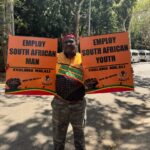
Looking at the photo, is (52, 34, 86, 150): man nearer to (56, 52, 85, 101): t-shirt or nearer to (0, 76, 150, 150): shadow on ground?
(56, 52, 85, 101): t-shirt

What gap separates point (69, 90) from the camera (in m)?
5.00

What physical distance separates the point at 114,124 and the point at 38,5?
19.4 metres

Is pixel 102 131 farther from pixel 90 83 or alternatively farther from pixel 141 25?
pixel 141 25

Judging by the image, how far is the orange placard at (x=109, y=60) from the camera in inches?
213

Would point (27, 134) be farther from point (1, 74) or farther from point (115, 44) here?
point (1, 74)

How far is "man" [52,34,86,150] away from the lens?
5.03 metres

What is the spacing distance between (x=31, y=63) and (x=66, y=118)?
39.4 inches

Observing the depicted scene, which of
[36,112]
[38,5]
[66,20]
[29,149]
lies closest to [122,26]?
[66,20]

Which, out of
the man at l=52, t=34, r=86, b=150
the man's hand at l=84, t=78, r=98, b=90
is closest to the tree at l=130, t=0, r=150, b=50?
the man's hand at l=84, t=78, r=98, b=90

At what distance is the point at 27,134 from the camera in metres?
7.44

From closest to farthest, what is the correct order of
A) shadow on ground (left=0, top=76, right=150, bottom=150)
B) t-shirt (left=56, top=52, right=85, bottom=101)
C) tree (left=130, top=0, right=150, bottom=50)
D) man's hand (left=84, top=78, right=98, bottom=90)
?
t-shirt (left=56, top=52, right=85, bottom=101) → man's hand (left=84, top=78, right=98, bottom=90) → shadow on ground (left=0, top=76, right=150, bottom=150) → tree (left=130, top=0, right=150, bottom=50)

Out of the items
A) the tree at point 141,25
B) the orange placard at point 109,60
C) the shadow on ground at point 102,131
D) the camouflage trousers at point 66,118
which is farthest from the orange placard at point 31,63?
the tree at point 141,25

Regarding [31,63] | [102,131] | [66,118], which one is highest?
[31,63]

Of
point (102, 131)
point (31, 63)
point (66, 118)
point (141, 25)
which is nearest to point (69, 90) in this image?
point (66, 118)
